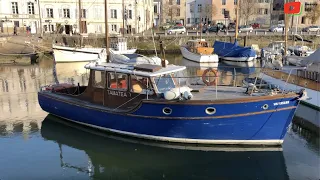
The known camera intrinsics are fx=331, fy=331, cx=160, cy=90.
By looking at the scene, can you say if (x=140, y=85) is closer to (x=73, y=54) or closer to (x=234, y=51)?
(x=234, y=51)

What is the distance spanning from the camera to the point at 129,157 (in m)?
11.6

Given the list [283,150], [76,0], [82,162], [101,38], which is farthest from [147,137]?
[76,0]

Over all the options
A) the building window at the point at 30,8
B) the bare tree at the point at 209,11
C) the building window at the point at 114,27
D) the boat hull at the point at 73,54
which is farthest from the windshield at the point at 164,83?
the bare tree at the point at 209,11

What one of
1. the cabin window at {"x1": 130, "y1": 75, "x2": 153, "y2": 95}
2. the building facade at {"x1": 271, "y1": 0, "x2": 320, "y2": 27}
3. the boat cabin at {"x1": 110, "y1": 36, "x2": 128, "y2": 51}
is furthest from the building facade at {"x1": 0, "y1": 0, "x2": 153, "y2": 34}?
the cabin window at {"x1": 130, "y1": 75, "x2": 153, "y2": 95}

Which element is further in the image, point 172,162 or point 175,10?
point 175,10

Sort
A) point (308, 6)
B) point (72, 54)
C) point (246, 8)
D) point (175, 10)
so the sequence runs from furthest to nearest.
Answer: point (175, 10), point (308, 6), point (246, 8), point (72, 54)

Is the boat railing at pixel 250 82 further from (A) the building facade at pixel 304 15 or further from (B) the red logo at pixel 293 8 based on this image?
(A) the building facade at pixel 304 15

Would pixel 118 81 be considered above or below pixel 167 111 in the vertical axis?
above

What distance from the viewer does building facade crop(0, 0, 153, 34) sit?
172ft

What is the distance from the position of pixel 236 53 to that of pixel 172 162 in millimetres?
27381

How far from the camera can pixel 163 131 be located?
1199 centimetres

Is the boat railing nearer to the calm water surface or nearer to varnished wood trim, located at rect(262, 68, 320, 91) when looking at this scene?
varnished wood trim, located at rect(262, 68, 320, 91)

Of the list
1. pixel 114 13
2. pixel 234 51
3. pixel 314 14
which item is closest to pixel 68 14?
pixel 114 13

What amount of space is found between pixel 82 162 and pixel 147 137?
253 centimetres
